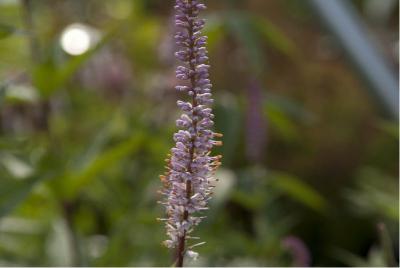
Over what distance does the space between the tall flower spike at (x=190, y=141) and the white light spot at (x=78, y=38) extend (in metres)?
1.04

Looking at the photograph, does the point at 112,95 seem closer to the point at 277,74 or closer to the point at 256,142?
the point at 277,74

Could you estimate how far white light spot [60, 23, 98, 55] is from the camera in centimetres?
175

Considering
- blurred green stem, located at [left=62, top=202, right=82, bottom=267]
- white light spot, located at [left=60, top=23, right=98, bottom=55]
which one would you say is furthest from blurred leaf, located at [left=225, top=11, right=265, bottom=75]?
blurred green stem, located at [left=62, top=202, right=82, bottom=267]

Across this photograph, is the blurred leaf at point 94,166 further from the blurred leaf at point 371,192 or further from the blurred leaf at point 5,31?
the blurred leaf at point 371,192

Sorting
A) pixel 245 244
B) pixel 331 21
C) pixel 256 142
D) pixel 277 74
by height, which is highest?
pixel 277 74

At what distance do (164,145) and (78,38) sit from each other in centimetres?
33

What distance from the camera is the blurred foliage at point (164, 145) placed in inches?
61.8

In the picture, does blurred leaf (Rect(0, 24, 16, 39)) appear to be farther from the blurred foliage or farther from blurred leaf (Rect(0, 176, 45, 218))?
blurred leaf (Rect(0, 176, 45, 218))

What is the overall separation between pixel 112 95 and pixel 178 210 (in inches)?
81.9

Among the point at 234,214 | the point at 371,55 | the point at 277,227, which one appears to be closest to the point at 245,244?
the point at 277,227

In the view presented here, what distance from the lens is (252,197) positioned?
1923 mm

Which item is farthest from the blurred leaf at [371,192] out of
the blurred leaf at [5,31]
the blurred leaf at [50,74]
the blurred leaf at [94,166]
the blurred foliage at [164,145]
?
the blurred leaf at [5,31]

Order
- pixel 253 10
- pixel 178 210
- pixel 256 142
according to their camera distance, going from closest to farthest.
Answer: pixel 178 210 < pixel 256 142 < pixel 253 10

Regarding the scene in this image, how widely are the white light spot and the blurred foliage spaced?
0.06 m
